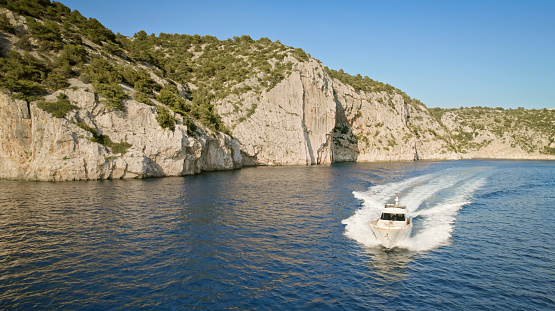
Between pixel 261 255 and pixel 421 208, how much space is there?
2115cm

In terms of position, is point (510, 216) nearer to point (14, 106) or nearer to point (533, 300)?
point (533, 300)

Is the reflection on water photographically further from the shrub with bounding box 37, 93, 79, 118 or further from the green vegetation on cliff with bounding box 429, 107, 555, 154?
the green vegetation on cliff with bounding box 429, 107, 555, 154

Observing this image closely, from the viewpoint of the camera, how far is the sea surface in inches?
513

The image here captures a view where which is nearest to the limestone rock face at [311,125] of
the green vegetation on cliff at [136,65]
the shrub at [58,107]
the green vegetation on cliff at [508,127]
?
the green vegetation on cliff at [136,65]

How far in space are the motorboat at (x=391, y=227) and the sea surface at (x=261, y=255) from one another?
30.7 inches

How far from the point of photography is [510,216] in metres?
27.8

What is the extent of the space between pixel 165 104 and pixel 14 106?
74.2 feet

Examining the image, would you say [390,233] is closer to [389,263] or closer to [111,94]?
[389,263]

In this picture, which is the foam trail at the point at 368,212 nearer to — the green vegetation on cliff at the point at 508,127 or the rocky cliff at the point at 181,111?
the rocky cliff at the point at 181,111

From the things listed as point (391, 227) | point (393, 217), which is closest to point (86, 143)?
point (393, 217)

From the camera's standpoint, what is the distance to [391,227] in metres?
19.4

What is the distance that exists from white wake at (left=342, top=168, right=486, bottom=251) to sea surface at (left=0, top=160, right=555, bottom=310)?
0.76 ft

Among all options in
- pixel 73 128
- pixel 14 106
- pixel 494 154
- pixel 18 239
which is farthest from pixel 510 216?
pixel 494 154

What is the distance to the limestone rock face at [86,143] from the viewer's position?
41.3m
